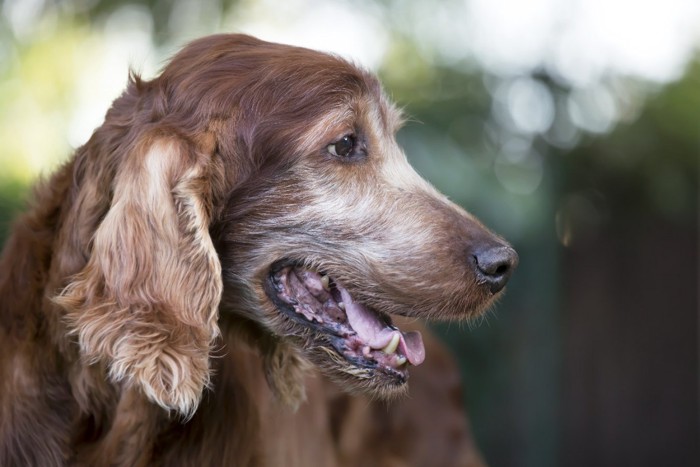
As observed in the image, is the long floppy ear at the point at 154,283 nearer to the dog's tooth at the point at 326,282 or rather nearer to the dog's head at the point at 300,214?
the dog's head at the point at 300,214

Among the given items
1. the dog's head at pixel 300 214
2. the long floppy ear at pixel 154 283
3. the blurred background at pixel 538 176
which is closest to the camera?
the long floppy ear at pixel 154 283

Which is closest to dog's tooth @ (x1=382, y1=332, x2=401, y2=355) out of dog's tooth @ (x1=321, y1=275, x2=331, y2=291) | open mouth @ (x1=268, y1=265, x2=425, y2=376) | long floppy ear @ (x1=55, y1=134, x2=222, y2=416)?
open mouth @ (x1=268, y1=265, x2=425, y2=376)

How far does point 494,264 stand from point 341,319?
47cm

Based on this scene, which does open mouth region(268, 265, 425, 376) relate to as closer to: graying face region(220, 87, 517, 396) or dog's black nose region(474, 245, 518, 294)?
→ graying face region(220, 87, 517, 396)

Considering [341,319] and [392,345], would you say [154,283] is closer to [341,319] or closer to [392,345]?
[341,319]

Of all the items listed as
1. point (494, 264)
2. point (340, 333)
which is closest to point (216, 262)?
point (340, 333)

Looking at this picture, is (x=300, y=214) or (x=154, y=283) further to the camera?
(x=300, y=214)

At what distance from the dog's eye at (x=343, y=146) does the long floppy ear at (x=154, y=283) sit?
380mm

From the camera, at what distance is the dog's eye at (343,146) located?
274cm

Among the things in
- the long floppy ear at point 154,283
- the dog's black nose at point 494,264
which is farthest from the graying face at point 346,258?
the long floppy ear at point 154,283

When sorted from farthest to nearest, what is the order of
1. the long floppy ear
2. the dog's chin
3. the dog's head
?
the dog's chin → the dog's head → the long floppy ear

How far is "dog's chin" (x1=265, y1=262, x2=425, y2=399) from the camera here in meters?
2.71

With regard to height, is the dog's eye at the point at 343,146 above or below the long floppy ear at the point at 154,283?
above

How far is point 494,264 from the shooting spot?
8.68 ft
